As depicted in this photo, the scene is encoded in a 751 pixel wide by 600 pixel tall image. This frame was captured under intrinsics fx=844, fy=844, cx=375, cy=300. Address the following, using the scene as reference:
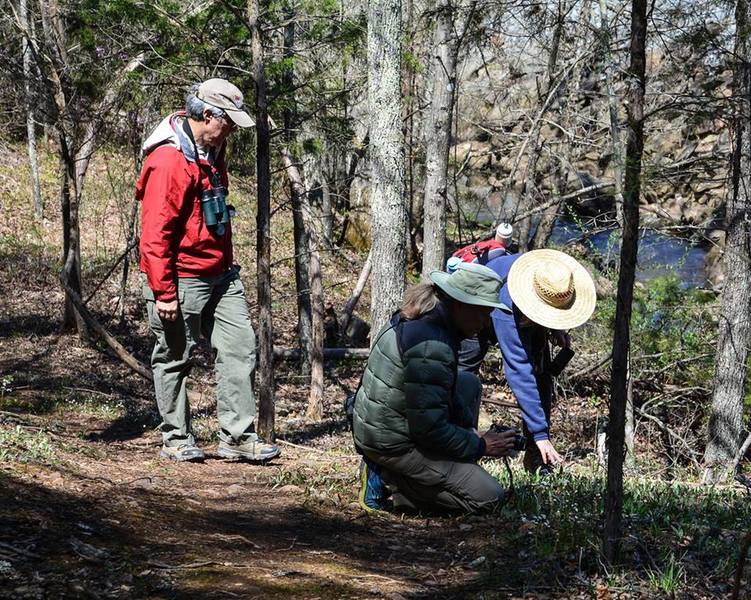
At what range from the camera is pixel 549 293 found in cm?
575

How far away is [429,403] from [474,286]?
0.69 meters

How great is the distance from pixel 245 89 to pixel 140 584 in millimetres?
7301

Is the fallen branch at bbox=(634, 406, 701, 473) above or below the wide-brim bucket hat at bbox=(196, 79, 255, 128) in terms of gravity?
below

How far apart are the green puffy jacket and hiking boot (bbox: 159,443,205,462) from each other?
1636 millimetres

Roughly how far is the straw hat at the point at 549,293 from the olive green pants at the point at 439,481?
3.84 ft

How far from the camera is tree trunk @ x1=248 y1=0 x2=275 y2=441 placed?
6.85 m

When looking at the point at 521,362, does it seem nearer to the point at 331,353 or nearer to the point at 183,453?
the point at 183,453

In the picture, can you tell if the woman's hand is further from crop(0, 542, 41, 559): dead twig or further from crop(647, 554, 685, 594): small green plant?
crop(647, 554, 685, 594): small green plant

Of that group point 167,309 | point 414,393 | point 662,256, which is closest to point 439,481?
point 414,393

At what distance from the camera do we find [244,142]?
38.5 ft

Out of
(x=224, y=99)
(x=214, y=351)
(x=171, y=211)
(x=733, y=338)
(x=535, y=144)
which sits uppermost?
(x=535, y=144)

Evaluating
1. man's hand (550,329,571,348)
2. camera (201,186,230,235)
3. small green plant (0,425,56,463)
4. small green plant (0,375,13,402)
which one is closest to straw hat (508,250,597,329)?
man's hand (550,329,571,348)

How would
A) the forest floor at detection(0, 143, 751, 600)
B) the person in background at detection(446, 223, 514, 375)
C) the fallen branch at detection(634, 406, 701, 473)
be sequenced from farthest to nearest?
the fallen branch at detection(634, 406, 701, 473) < the person in background at detection(446, 223, 514, 375) < the forest floor at detection(0, 143, 751, 600)

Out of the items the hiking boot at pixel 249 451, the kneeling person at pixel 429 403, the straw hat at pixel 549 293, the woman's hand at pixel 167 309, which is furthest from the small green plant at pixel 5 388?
the straw hat at pixel 549 293
